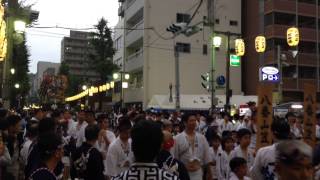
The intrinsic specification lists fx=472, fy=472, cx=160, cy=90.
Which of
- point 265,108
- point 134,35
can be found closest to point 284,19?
point 134,35

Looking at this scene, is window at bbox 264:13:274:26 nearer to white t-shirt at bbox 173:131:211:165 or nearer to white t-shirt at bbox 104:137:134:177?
white t-shirt at bbox 173:131:211:165

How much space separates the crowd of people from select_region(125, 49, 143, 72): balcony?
120ft

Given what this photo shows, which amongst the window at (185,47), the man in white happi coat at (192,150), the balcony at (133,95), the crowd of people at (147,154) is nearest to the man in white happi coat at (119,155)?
the crowd of people at (147,154)

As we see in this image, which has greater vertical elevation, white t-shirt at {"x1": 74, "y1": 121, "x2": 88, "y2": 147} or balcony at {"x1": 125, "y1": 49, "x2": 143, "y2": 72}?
balcony at {"x1": 125, "y1": 49, "x2": 143, "y2": 72}

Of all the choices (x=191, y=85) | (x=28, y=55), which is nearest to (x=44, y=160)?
(x=191, y=85)

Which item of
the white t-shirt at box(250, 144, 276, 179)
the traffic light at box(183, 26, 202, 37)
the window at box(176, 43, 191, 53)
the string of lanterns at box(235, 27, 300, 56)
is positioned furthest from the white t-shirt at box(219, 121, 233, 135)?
the window at box(176, 43, 191, 53)

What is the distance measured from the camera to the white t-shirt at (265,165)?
5.85m

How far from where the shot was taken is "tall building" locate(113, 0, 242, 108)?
1829 inches

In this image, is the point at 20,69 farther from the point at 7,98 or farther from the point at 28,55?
the point at 7,98

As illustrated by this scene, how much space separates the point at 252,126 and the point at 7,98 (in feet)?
44.6

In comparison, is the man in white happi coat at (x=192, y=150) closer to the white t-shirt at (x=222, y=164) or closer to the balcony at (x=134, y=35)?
the white t-shirt at (x=222, y=164)

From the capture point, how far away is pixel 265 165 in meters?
5.93

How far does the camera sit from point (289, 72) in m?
47.7

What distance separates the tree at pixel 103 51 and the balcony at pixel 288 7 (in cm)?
2145
